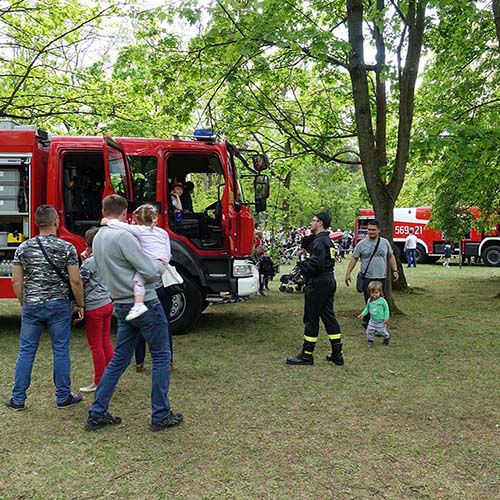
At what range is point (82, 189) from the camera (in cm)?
779

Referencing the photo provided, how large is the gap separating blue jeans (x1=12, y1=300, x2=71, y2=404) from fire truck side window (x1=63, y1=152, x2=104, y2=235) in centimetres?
322

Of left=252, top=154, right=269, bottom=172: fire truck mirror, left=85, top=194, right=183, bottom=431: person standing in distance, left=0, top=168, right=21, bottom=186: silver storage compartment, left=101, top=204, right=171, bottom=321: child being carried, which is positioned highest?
left=252, top=154, right=269, bottom=172: fire truck mirror

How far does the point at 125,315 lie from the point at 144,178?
4.05 meters

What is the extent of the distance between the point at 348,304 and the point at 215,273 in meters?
4.66

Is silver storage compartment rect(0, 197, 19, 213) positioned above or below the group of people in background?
above

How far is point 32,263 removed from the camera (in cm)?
447

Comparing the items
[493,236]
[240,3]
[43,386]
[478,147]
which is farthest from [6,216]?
[493,236]

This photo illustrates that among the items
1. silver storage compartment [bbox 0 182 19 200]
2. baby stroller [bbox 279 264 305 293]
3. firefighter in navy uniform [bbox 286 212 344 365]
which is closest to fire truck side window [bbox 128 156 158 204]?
silver storage compartment [bbox 0 182 19 200]

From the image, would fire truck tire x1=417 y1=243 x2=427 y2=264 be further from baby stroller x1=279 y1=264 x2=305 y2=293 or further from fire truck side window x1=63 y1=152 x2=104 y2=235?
fire truck side window x1=63 y1=152 x2=104 y2=235

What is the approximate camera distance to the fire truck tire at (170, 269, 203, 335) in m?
7.82

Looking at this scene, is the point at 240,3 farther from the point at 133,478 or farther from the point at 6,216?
the point at 133,478

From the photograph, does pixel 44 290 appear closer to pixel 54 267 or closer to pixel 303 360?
pixel 54 267

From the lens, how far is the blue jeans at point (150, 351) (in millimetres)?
4074

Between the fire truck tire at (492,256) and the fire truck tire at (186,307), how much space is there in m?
19.7
